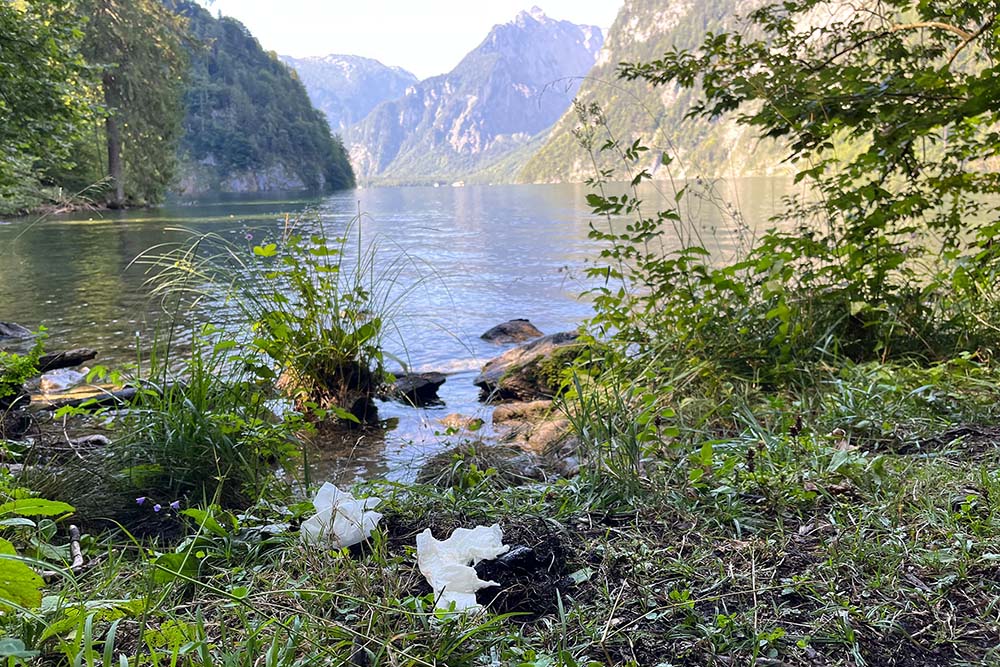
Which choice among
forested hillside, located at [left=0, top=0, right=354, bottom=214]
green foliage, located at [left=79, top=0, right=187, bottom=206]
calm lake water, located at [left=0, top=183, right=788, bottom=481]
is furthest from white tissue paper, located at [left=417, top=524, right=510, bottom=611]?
green foliage, located at [left=79, top=0, right=187, bottom=206]

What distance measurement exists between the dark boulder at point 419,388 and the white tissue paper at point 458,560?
4.30 meters

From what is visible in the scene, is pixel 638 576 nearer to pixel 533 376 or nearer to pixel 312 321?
pixel 312 321

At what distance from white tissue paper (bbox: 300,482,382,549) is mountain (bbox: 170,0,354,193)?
116434mm

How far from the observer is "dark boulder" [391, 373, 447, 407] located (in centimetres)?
649

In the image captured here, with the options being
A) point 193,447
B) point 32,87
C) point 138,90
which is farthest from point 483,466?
point 138,90

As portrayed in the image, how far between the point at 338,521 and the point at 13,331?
947cm

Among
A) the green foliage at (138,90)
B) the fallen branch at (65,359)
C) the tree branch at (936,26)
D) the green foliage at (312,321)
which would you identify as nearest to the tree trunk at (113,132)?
the green foliage at (138,90)

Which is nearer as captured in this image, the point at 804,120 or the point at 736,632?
the point at 736,632

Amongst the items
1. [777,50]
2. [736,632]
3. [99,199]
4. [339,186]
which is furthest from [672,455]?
[339,186]

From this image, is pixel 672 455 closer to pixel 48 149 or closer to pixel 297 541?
pixel 297 541

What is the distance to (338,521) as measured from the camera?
222 centimetres

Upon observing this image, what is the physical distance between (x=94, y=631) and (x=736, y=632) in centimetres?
150

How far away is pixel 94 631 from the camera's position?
1.59 meters

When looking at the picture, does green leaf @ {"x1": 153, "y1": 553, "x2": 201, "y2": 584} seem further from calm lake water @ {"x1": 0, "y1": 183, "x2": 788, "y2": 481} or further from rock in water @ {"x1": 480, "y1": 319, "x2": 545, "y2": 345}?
rock in water @ {"x1": 480, "y1": 319, "x2": 545, "y2": 345}
